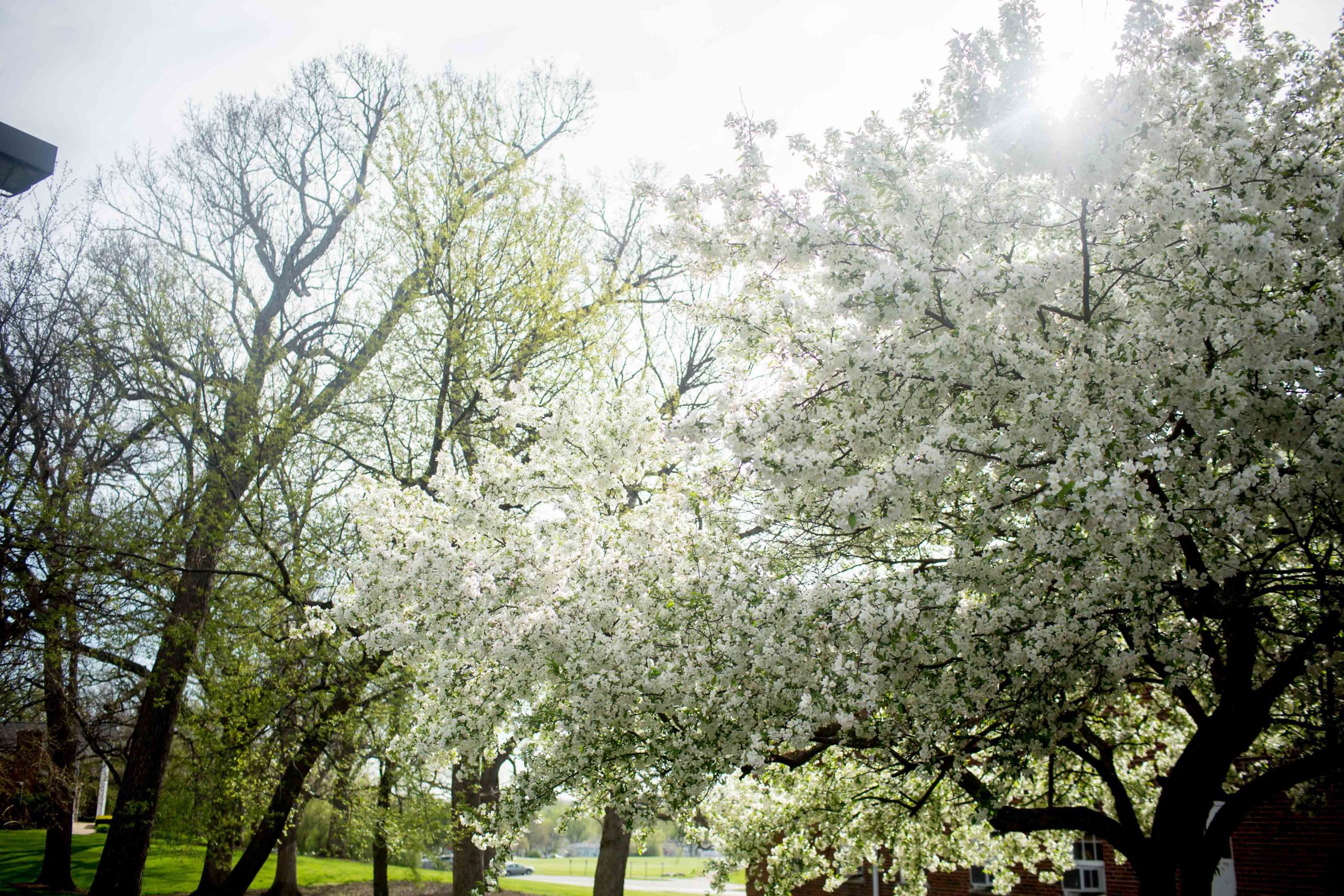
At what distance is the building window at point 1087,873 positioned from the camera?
14062 millimetres

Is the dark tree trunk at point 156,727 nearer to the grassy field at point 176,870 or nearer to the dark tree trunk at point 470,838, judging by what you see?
the grassy field at point 176,870

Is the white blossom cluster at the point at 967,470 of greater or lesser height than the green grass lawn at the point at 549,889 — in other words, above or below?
above

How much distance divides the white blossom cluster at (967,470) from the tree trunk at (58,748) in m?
6.76

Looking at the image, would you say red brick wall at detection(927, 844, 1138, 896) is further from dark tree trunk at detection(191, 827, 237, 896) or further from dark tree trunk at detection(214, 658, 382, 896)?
dark tree trunk at detection(191, 827, 237, 896)

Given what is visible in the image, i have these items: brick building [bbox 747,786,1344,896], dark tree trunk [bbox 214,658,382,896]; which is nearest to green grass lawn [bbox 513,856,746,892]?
brick building [bbox 747,786,1344,896]

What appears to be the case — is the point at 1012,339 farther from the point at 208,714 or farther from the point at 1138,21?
the point at 208,714

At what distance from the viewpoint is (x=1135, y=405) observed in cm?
462

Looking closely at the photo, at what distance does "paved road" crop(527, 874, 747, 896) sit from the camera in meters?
33.8

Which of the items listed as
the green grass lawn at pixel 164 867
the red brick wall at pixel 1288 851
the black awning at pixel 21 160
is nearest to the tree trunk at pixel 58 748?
the green grass lawn at pixel 164 867

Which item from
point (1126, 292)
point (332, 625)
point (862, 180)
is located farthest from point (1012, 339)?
Result: point (332, 625)

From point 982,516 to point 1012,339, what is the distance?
4.04 feet

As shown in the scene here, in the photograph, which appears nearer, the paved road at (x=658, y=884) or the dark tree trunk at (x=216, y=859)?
the dark tree trunk at (x=216, y=859)

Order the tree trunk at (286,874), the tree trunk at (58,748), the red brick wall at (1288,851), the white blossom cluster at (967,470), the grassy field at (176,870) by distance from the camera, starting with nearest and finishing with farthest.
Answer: the white blossom cluster at (967,470) < the tree trunk at (58,748) < the red brick wall at (1288,851) < the grassy field at (176,870) < the tree trunk at (286,874)

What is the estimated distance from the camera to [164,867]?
25.9m
